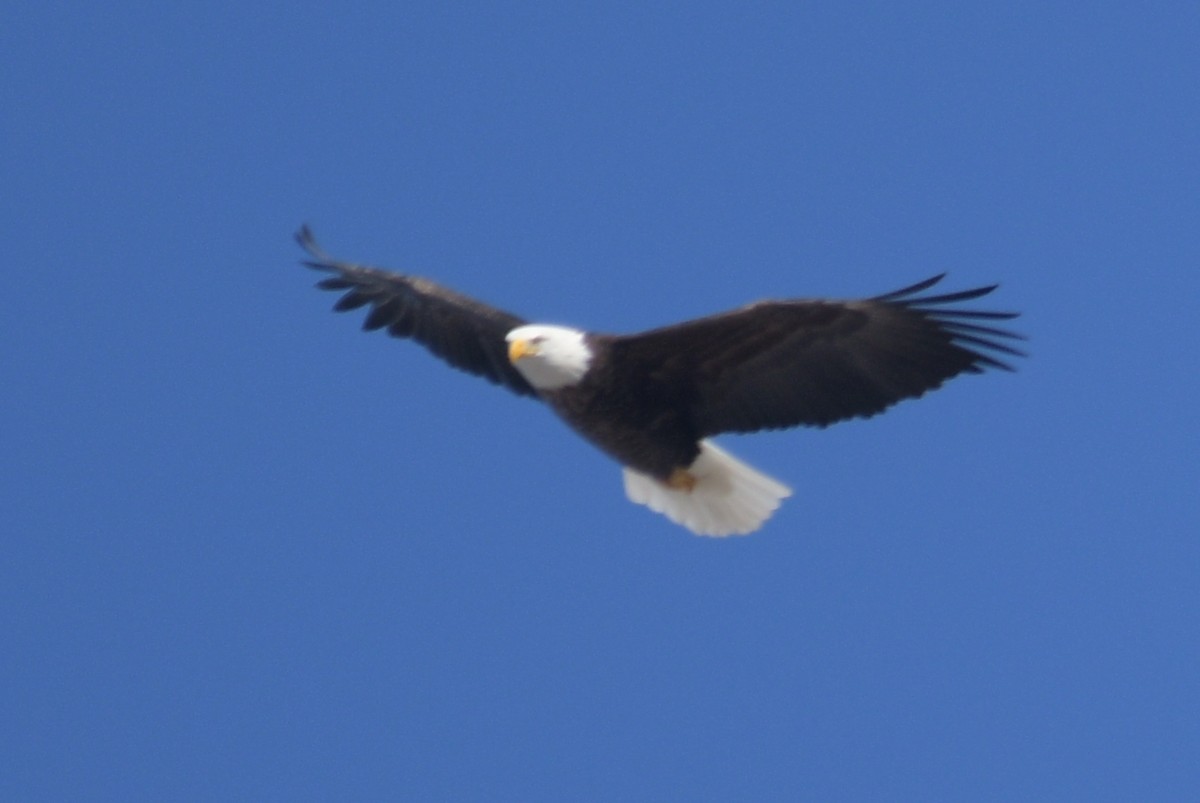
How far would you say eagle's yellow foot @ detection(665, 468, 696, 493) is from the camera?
9117mm

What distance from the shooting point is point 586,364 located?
8688mm

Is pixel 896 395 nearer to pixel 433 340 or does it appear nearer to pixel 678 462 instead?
pixel 678 462

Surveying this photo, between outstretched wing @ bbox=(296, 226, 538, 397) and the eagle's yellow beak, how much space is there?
53cm

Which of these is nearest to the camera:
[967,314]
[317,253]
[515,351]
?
[967,314]

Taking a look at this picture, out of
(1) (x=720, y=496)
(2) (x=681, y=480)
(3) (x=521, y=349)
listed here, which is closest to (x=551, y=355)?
(3) (x=521, y=349)

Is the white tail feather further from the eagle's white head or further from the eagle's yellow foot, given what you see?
the eagle's white head

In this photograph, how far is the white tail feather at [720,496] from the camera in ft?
30.2

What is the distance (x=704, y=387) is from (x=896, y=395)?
0.69 meters

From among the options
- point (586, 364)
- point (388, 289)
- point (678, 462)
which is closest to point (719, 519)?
point (678, 462)

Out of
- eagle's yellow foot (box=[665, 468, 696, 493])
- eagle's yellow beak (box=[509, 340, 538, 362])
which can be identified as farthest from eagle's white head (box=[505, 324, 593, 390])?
eagle's yellow foot (box=[665, 468, 696, 493])

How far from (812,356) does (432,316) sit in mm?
1725

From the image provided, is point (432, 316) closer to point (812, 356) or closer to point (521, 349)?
point (521, 349)

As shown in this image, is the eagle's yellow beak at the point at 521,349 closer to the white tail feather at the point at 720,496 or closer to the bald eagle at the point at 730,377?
the bald eagle at the point at 730,377

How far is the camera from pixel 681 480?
9164 millimetres
